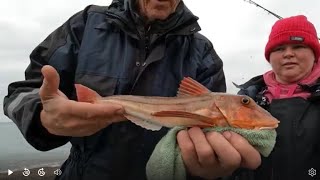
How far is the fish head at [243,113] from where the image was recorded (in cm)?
325

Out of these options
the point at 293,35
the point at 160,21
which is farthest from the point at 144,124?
the point at 293,35

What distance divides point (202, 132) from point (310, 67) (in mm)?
3119

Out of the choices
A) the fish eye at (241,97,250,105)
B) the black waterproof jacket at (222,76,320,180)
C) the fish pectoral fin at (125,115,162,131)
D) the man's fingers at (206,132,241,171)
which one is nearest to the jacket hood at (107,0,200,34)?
the fish pectoral fin at (125,115,162,131)

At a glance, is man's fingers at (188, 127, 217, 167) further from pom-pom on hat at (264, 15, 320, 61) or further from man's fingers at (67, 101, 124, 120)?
pom-pom on hat at (264, 15, 320, 61)

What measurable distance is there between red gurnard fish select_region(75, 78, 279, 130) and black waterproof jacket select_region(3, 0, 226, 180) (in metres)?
0.37

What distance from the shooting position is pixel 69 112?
3.02 m

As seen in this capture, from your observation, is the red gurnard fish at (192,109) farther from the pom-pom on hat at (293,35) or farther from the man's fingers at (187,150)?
the pom-pom on hat at (293,35)

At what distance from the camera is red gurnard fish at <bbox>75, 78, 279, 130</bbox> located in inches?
128

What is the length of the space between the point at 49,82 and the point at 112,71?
989 mm

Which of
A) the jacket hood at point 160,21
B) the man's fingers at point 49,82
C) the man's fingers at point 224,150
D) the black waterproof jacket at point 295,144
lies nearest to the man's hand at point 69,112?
the man's fingers at point 49,82

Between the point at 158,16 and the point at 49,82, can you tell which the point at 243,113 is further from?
the point at 49,82

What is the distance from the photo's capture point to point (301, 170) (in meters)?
4.87

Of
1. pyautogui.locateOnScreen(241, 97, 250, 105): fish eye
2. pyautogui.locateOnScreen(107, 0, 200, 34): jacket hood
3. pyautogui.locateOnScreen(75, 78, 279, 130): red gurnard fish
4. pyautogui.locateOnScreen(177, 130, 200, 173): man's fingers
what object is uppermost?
pyautogui.locateOnScreen(107, 0, 200, 34): jacket hood

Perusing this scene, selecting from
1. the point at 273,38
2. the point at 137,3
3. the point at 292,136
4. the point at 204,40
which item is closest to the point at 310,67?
the point at 273,38
